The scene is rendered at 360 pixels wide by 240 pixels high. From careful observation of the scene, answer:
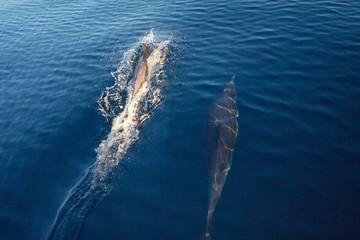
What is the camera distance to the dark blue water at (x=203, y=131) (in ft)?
25.8

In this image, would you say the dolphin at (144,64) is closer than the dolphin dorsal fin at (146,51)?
Yes

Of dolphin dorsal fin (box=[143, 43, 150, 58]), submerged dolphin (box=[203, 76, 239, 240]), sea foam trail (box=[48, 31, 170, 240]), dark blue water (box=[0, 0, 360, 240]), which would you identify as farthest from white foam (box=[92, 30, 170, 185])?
submerged dolphin (box=[203, 76, 239, 240])

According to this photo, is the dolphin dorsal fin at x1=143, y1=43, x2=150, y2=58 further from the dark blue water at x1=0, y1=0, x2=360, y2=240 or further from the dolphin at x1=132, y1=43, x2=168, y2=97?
the dark blue water at x1=0, y1=0, x2=360, y2=240

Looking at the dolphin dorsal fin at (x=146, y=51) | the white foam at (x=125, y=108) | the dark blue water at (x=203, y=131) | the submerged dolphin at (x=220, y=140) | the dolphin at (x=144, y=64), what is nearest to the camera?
the dark blue water at (x=203, y=131)

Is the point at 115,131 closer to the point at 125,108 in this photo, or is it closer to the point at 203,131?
the point at 125,108

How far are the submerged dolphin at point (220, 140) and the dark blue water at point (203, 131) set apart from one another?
0.85ft

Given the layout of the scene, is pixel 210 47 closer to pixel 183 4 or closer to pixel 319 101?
pixel 319 101

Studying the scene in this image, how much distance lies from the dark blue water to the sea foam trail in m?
0.36

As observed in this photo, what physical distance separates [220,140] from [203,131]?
1.06m

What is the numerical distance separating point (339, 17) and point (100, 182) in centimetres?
1940

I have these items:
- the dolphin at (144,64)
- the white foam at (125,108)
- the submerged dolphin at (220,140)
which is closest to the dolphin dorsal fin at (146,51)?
the dolphin at (144,64)

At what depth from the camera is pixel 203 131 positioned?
10.8 metres

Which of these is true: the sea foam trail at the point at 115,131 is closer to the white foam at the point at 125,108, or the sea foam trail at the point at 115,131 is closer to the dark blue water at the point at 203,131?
the white foam at the point at 125,108

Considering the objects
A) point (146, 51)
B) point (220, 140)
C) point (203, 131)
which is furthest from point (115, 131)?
point (146, 51)
